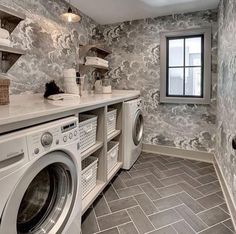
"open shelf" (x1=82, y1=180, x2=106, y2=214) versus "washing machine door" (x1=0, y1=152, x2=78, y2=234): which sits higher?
"washing machine door" (x1=0, y1=152, x2=78, y2=234)

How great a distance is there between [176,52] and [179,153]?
1.61m

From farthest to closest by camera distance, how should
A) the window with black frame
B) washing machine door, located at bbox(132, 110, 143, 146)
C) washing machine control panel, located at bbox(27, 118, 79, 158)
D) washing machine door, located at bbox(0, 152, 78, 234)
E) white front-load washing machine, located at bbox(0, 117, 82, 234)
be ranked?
the window with black frame < washing machine door, located at bbox(132, 110, 143, 146) < washing machine door, located at bbox(0, 152, 78, 234) < washing machine control panel, located at bbox(27, 118, 79, 158) < white front-load washing machine, located at bbox(0, 117, 82, 234)

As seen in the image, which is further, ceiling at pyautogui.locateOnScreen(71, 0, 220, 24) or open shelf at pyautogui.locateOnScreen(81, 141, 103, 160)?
ceiling at pyautogui.locateOnScreen(71, 0, 220, 24)

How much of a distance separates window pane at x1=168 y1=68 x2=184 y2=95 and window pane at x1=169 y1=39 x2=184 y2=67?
0.11m

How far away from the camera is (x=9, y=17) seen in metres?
1.61

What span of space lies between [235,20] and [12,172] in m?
2.01

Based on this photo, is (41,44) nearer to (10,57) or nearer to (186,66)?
(10,57)

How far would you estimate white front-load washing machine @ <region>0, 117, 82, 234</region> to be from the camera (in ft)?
2.74

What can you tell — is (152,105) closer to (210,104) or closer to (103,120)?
(210,104)

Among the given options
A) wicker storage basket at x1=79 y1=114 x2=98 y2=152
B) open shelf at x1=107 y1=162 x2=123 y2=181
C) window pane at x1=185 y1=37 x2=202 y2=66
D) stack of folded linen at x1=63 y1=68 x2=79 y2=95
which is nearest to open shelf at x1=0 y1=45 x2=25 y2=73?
stack of folded linen at x1=63 y1=68 x2=79 y2=95

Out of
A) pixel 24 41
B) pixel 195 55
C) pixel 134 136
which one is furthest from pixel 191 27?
pixel 24 41

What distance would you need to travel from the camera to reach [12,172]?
83cm

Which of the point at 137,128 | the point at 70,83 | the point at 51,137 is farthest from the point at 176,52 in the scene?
the point at 51,137

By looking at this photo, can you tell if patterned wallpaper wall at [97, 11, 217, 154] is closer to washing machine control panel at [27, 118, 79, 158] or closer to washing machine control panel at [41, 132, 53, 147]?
washing machine control panel at [27, 118, 79, 158]
